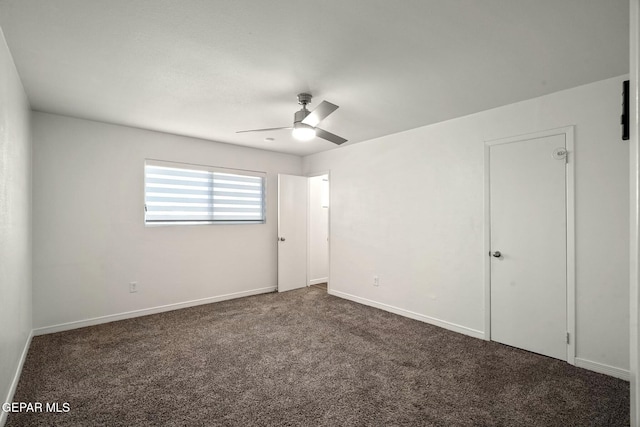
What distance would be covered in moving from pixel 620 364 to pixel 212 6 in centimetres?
393

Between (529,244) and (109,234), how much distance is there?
15.3 ft

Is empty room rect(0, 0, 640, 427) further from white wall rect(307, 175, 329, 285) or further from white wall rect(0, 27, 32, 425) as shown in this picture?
white wall rect(307, 175, 329, 285)

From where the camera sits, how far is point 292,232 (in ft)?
18.4

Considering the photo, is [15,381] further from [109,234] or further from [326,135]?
[326,135]

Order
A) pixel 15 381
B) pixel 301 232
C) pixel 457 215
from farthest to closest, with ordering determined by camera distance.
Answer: pixel 301 232
pixel 457 215
pixel 15 381

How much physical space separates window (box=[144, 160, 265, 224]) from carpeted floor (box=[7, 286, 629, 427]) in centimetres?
154

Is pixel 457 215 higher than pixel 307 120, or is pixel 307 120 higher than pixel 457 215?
pixel 307 120

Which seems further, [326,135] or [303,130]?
[326,135]

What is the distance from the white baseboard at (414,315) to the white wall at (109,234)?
1811 mm

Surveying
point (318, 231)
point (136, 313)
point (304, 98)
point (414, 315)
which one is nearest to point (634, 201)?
point (304, 98)

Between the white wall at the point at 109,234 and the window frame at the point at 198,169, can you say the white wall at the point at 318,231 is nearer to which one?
the window frame at the point at 198,169

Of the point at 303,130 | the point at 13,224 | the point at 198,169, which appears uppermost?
the point at 303,130

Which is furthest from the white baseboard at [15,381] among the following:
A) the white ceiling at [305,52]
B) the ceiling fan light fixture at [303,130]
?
the ceiling fan light fixture at [303,130]

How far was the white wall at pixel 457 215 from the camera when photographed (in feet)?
8.73
